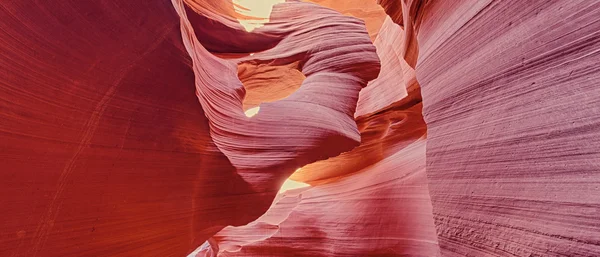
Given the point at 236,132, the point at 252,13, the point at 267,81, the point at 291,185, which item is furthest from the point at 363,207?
the point at 252,13

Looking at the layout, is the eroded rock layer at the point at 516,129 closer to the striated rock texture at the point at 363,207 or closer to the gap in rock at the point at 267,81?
the striated rock texture at the point at 363,207

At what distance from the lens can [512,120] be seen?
41.6 inches

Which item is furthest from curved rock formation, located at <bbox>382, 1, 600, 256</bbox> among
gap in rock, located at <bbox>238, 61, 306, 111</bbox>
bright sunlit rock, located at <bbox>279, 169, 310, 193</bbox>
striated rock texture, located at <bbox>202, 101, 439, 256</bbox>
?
bright sunlit rock, located at <bbox>279, 169, 310, 193</bbox>

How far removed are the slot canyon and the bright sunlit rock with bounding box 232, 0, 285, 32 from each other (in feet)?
1.39

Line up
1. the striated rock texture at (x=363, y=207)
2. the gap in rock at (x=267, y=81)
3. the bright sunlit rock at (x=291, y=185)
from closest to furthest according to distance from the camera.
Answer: the striated rock texture at (x=363, y=207), the gap in rock at (x=267, y=81), the bright sunlit rock at (x=291, y=185)

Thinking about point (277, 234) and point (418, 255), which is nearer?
point (418, 255)

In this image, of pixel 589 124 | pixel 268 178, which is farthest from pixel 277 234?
pixel 589 124

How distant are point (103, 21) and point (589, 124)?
5.14 feet

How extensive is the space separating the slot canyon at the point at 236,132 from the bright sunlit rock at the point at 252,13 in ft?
1.39

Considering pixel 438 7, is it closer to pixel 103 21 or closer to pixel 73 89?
pixel 103 21

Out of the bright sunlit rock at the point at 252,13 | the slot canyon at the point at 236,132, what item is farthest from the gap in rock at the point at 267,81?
the slot canyon at the point at 236,132

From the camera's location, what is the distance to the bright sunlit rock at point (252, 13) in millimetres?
3158

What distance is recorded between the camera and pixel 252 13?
332cm

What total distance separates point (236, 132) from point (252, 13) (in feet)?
5.33
